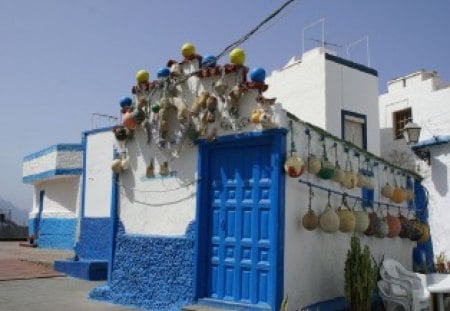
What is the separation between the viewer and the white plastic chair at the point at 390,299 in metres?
7.34

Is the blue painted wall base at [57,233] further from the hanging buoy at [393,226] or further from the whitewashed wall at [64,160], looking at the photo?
the hanging buoy at [393,226]

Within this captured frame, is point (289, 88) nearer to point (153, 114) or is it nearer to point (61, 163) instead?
point (153, 114)

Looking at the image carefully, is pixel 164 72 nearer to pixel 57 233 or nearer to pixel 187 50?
pixel 187 50

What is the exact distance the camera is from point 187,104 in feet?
28.2

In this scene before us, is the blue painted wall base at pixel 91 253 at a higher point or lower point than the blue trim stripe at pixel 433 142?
lower

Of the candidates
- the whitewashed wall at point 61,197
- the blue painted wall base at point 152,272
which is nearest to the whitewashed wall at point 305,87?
the blue painted wall base at point 152,272

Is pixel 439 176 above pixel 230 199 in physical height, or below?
above

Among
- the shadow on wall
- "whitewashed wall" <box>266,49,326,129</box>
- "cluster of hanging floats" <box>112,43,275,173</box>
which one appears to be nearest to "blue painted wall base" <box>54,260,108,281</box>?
"cluster of hanging floats" <box>112,43,275,173</box>

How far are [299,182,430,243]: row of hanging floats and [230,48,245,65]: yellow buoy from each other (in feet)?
7.14

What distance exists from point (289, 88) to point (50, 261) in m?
8.70

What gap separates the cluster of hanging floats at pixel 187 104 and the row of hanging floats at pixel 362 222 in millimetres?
1580

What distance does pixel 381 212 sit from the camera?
9852mm

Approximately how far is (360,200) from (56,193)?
1705 centimetres

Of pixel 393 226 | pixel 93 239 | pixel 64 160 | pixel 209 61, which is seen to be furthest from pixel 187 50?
pixel 64 160
